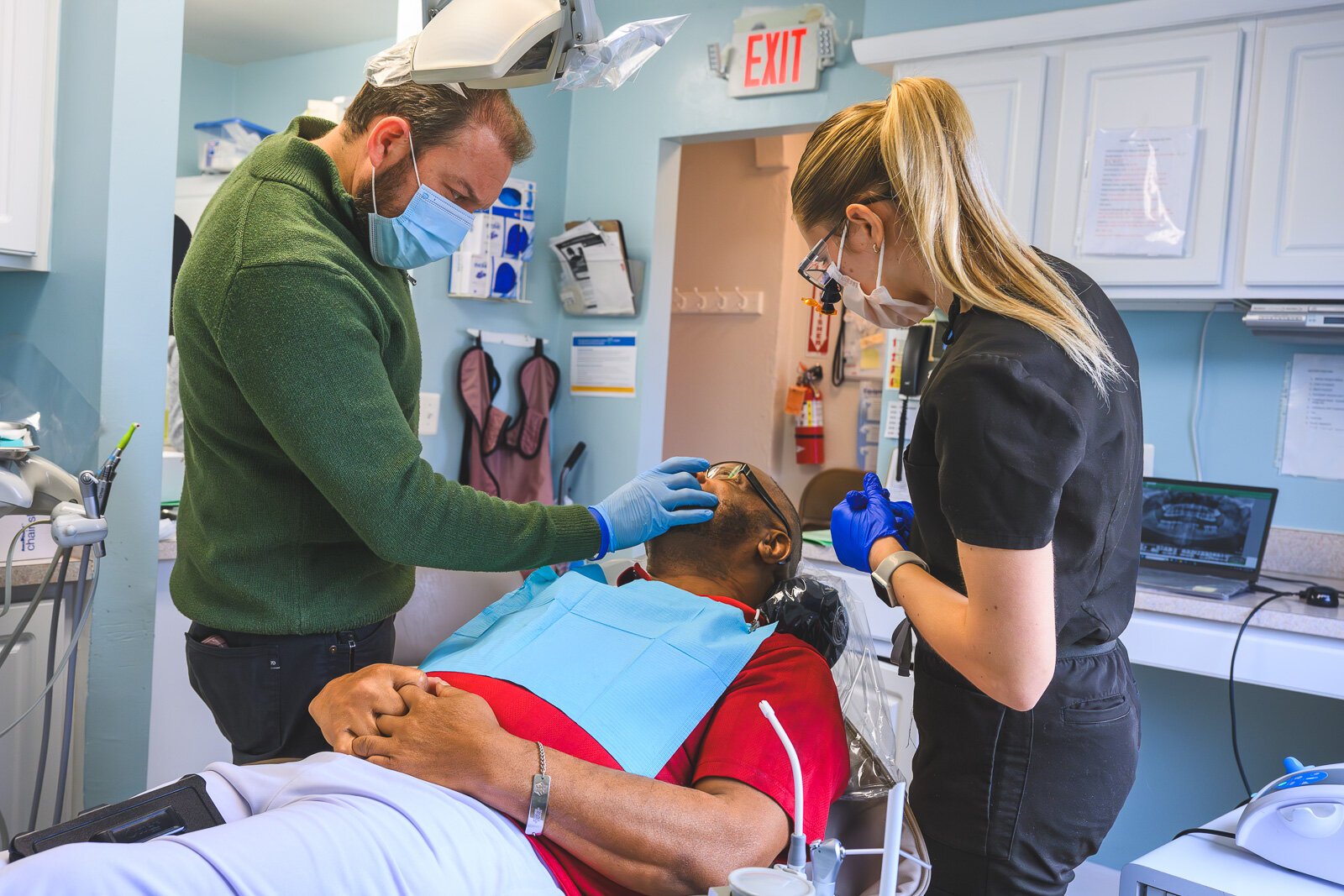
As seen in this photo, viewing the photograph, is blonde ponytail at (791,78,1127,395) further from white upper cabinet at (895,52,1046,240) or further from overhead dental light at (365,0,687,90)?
white upper cabinet at (895,52,1046,240)

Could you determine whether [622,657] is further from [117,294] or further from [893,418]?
[893,418]

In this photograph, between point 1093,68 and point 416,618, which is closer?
point 416,618

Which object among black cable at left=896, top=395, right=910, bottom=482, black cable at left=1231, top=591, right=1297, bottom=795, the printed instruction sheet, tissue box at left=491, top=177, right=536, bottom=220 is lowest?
black cable at left=1231, top=591, right=1297, bottom=795

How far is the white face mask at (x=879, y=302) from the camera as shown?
4.19 ft

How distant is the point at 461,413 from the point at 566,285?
0.66 metres

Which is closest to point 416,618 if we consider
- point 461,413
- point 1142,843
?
point 461,413

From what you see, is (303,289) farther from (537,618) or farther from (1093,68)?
(1093,68)

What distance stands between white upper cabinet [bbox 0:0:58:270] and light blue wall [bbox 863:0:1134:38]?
2.16m

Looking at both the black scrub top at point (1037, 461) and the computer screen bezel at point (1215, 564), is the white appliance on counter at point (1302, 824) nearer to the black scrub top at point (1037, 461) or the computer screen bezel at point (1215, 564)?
the black scrub top at point (1037, 461)

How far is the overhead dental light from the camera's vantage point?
1.30 m

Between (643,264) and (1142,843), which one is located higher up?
(643,264)

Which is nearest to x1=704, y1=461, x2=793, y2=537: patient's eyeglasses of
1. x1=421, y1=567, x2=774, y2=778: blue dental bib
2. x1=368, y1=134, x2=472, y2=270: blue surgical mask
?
x1=421, y1=567, x2=774, y2=778: blue dental bib

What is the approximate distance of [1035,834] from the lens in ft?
3.87

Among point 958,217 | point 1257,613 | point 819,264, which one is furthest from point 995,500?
point 1257,613
